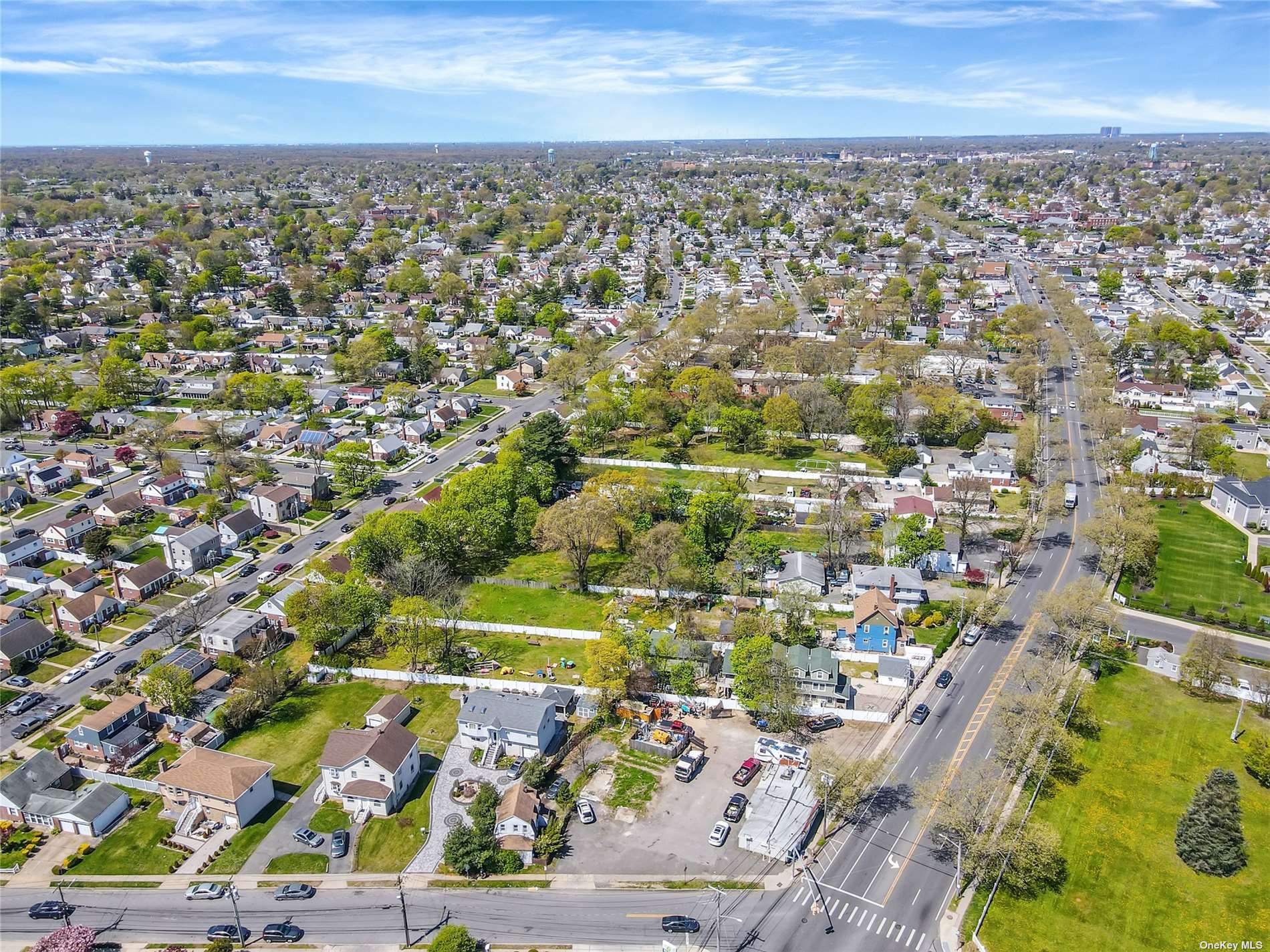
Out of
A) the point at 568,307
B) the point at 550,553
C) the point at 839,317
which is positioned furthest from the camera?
the point at 568,307

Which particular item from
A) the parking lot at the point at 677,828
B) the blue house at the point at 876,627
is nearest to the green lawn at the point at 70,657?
the parking lot at the point at 677,828

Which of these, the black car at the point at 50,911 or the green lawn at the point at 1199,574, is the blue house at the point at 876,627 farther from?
the black car at the point at 50,911

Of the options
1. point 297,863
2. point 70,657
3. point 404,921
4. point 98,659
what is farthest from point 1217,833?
point 70,657

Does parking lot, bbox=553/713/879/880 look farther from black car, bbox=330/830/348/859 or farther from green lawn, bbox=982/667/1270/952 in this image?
green lawn, bbox=982/667/1270/952

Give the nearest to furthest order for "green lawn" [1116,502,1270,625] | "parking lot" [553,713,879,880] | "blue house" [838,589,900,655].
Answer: "parking lot" [553,713,879,880], "blue house" [838,589,900,655], "green lawn" [1116,502,1270,625]

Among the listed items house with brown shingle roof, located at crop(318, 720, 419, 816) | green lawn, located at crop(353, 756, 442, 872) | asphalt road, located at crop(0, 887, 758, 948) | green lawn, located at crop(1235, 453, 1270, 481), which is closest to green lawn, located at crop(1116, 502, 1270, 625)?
green lawn, located at crop(1235, 453, 1270, 481)

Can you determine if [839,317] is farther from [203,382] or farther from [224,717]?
[224,717]

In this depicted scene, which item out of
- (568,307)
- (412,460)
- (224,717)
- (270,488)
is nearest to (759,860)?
(224,717)
